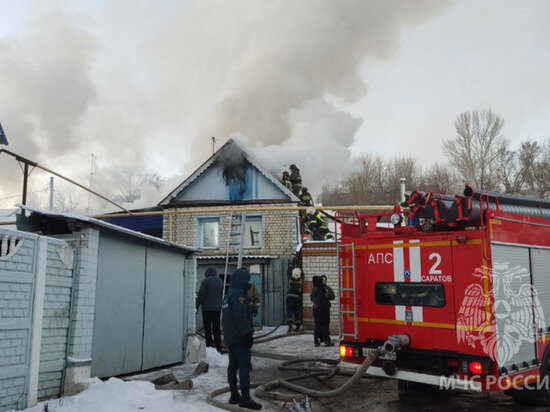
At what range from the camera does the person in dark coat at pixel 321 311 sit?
463 inches

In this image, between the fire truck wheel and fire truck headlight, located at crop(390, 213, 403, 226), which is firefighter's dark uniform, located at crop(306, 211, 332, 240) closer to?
the fire truck wheel

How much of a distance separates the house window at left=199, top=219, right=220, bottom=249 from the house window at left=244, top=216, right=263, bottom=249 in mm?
1212

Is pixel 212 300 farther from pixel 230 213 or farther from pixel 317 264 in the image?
pixel 230 213

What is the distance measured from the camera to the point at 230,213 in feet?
60.7

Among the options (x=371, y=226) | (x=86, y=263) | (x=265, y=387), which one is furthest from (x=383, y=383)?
(x=86, y=263)

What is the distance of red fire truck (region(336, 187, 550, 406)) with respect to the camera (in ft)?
17.7

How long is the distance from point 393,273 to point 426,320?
740 millimetres

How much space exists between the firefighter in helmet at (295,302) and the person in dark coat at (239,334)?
919 centimetres

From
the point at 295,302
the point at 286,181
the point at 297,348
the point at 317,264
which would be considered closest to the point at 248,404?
the point at 297,348

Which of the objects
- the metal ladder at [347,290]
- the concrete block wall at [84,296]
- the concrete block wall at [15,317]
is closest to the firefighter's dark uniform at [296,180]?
the metal ladder at [347,290]

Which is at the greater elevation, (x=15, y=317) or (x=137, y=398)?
(x=15, y=317)

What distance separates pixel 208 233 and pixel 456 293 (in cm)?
1497

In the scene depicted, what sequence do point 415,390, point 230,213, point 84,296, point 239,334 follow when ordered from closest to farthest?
1. point 239,334
2. point 84,296
3. point 415,390
4. point 230,213

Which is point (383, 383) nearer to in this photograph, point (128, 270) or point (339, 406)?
point (339, 406)
